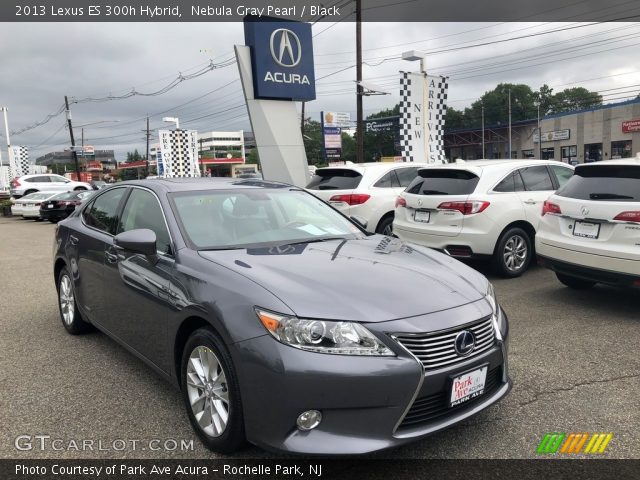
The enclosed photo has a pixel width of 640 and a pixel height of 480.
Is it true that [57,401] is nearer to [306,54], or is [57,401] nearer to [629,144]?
[306,54]

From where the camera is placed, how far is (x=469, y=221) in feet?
22.3

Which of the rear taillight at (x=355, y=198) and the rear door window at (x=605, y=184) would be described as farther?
the rear taillight at (x=355, y=198)

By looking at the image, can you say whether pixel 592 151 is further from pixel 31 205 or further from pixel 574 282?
pixel 574 282

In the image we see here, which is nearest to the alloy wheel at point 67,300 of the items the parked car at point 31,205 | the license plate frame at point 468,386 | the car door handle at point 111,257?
the car door handle at point 111,257

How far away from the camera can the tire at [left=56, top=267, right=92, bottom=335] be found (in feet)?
16.0

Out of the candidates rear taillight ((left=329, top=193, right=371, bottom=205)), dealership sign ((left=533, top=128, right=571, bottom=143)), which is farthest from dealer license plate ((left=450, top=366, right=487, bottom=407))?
dealership sign ((left=533, top=128, right=571, bottom=143))

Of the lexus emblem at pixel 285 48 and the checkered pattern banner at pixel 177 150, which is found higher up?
the lexus emblem at pixel 285 48

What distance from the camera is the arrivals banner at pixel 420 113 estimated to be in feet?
53.8

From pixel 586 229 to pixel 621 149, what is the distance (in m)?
58.5

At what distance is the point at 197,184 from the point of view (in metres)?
4.07

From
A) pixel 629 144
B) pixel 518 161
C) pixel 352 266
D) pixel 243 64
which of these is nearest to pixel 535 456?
pixel 352 266

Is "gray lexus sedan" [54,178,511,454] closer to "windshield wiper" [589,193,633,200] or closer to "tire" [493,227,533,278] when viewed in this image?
"windshield wiper" [589,193,633,200]

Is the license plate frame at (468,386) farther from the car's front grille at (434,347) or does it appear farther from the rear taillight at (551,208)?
the rear taillight at (551,208)

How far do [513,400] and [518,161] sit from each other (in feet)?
16.2
